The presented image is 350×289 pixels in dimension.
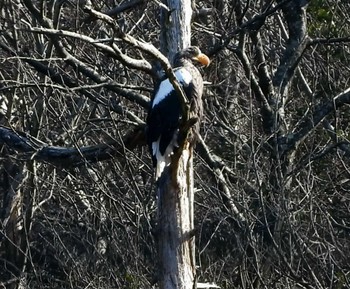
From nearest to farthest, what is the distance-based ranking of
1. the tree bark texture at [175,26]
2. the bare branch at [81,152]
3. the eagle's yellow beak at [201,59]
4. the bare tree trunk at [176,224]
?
the bare tree trunk at [176,224] < the tree bark texture at [175,26] < the bare branch at [81,152] < the eagle's yellow beak at [201,59]

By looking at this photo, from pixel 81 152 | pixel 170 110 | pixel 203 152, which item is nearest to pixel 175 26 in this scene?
pixel 170 110

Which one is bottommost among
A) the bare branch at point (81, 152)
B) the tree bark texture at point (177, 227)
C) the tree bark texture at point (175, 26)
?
the tree bark texture at point (177, 227)

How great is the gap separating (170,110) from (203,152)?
250cm

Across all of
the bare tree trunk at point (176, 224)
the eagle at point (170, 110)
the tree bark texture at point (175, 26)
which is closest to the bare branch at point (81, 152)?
the eagle at point (170, 110)

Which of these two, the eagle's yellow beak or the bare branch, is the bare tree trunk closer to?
the bare branch

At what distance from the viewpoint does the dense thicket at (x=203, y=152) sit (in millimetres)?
7285

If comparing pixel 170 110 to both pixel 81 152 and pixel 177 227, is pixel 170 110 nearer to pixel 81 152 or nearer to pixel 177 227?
pixel 81 152

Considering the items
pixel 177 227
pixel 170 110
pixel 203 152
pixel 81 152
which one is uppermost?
pixel 203 152

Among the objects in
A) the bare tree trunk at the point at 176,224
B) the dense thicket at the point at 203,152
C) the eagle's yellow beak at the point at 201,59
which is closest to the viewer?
the bare tree trunk at the point at 176,224

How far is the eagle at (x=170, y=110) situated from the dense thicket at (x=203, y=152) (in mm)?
204

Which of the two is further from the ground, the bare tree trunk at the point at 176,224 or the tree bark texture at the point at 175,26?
the tree bark texture at the point at 175,26

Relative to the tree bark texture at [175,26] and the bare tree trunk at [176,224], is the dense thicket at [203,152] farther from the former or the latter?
the bare tree trunk at [176,224]

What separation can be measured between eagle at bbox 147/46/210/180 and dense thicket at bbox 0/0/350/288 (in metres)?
0.20

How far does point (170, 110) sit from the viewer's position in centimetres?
660
